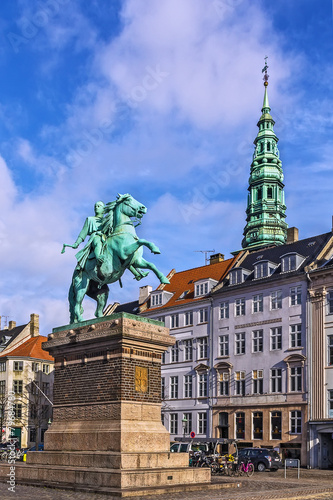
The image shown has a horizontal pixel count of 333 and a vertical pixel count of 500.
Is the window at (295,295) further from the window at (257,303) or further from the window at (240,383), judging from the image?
the window at (240,383)

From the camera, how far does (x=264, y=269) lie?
2114 inches

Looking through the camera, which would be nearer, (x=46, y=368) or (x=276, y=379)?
(x=276, y=379)

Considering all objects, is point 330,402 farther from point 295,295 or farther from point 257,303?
point 257,303

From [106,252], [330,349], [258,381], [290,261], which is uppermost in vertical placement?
[290,261]

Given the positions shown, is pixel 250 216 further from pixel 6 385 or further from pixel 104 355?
pixel 104 355

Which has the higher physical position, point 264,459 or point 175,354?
point 175,354

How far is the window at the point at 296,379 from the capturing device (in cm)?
4925

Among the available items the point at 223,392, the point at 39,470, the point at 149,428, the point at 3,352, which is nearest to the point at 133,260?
the point at 149,428

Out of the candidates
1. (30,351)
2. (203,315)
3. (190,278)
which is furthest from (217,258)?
(30,351)

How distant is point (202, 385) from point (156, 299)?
33.4 ft

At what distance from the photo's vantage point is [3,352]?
8288 cm

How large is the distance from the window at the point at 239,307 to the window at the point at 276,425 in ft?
28.3

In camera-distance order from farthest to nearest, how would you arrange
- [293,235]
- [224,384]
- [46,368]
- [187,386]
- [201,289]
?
[46,368]
[293,235]
[201,289]
[187,386]
[224,384]

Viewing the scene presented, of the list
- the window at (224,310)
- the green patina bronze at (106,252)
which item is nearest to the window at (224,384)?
the window at (224,310)
